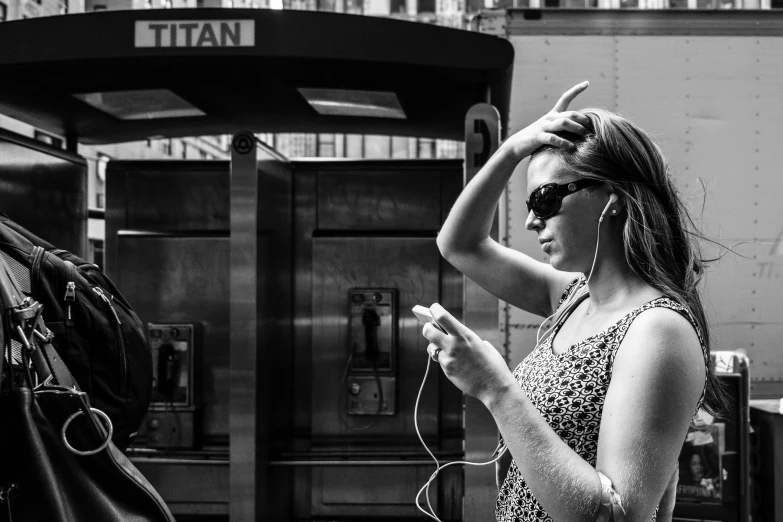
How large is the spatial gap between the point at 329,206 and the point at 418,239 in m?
0.68

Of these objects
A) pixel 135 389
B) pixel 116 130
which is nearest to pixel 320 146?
pixel 116 130

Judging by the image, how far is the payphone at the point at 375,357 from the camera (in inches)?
205

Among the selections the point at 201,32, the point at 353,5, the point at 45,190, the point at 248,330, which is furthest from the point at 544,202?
the point at 353,5

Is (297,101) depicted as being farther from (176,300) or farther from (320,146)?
(320,146)

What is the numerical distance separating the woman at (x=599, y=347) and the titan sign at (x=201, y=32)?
220 cm

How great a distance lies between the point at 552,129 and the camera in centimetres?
154

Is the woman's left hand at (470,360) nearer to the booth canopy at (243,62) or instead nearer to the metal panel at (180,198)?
the booth canopy at (243,62)

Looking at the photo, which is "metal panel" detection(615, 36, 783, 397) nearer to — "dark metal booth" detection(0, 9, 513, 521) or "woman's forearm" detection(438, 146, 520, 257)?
"dark metal booth" detection(0, 9, 513, 521)

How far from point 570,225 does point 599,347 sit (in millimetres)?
250

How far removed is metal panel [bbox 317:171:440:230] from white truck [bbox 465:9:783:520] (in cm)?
58

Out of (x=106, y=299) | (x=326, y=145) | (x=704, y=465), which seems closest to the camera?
(x=106, y=299)

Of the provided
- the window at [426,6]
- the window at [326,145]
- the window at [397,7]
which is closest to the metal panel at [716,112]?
the window at [397,7]


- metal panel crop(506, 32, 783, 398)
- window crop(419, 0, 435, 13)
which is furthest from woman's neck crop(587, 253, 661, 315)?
window crop(419, 0, 435, 13)

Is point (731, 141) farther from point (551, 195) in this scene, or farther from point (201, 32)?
point (551, 195)
